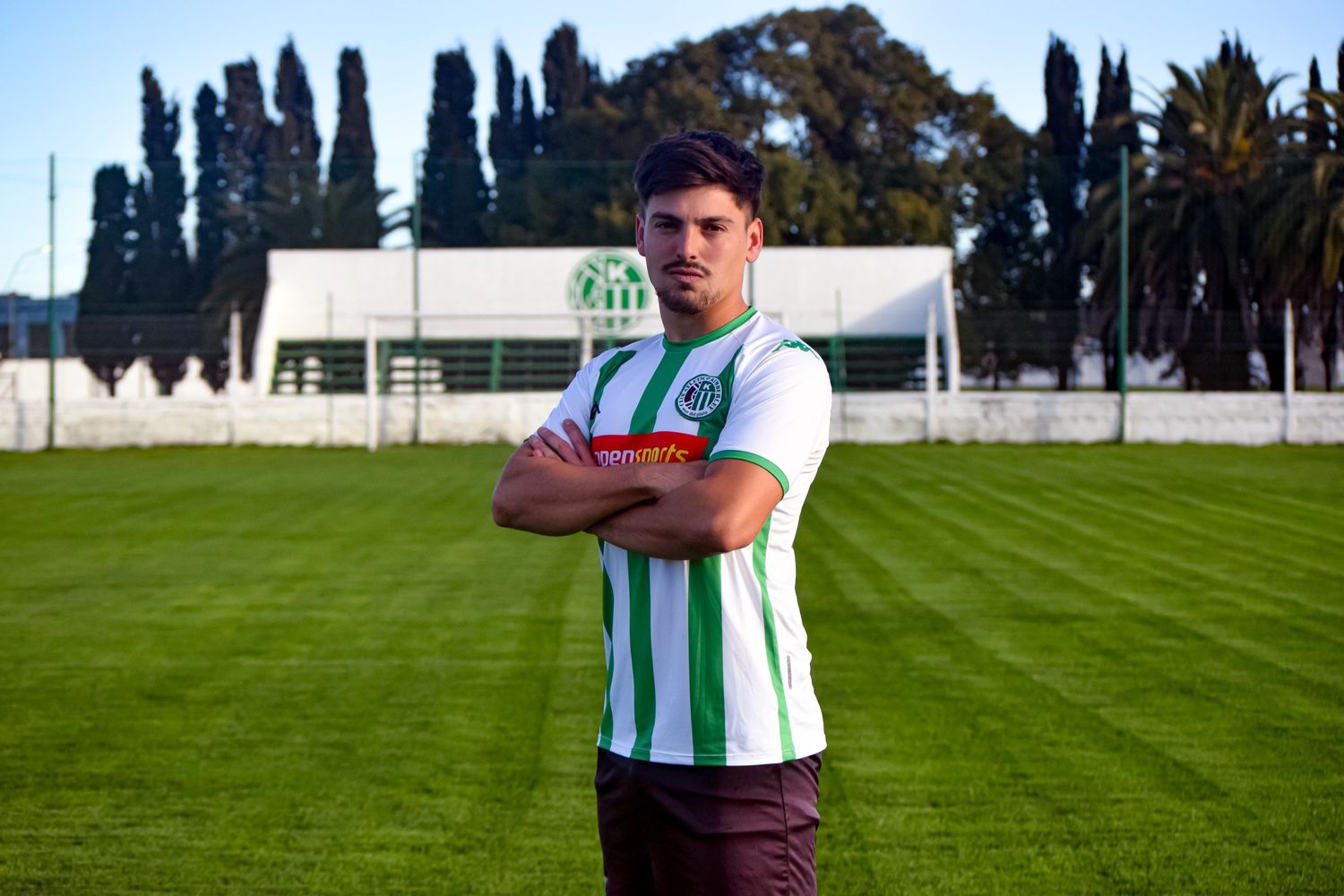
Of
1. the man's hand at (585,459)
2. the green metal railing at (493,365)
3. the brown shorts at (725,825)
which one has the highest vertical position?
the green metal railing at (493,365)

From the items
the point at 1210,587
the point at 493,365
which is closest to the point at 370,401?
the point at 493,365

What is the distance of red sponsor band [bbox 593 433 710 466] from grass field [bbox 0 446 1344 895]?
2.15m

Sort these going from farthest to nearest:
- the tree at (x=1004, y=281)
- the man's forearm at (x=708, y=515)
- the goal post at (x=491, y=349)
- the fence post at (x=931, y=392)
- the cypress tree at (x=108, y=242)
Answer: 1. the goal post at (x=491, y=349)
2. the tree at (x=1004, y=281)
3. the cypress tree at (x=108, y=242)
4. the fence post at (x=931, y=392)
5. the man's forearm at (x=708, y=515)

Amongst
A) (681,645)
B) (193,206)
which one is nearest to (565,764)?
(681,645)

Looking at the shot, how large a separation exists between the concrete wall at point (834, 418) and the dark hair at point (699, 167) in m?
19.9

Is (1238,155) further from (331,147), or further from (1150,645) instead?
(331,147)

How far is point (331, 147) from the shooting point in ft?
161

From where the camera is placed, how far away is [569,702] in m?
6.55

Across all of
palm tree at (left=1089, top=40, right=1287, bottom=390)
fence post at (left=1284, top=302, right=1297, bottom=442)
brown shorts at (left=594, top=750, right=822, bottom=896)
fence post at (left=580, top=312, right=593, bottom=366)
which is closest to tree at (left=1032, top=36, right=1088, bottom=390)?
palm tree at (left=1089, top=40, right=1287, bottom=390)

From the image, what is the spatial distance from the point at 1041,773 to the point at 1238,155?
27.4m

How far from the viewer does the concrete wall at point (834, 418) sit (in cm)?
2217

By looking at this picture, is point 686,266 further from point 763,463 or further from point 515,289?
point 515,289

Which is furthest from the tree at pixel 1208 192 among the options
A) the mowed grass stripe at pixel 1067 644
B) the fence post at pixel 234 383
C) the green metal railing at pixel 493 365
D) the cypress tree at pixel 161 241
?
the cypress tree at pixel 161 241

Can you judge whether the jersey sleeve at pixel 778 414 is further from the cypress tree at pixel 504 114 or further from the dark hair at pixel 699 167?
the cypress tree at pixel 504 114
